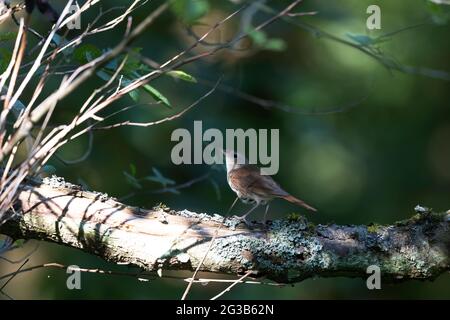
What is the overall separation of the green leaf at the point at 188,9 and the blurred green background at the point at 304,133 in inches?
122

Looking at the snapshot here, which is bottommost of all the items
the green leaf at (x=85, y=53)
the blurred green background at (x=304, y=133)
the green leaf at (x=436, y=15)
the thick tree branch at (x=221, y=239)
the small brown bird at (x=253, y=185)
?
the thick tree branch at (x=221, y=239)

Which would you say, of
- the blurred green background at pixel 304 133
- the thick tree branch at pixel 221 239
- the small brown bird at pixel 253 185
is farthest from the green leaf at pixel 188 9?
the blurred green background at pixel 304 133

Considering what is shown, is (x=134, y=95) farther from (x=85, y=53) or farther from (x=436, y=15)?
(x=436, y=15)

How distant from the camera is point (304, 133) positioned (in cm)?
616

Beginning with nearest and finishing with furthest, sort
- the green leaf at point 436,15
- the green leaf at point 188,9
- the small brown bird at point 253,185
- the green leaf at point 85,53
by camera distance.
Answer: the green leaf at point 188,9
the green leaf at point 436,15
the green leaf at point 85,53
the small brown bird at point 253,185

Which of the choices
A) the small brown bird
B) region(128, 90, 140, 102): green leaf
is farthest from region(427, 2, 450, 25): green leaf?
the small brown bird

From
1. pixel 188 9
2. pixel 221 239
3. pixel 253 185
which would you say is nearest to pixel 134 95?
pixel 221 239

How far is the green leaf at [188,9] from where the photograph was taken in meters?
1.45

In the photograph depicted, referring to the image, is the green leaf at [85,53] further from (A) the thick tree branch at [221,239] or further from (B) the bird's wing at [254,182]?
(B) the bird's wing at [254,182]

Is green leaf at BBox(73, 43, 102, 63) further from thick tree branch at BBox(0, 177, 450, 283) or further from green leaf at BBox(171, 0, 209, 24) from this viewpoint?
green leaf at BBox(171, 0, 209, 24)

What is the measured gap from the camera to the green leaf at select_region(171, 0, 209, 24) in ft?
4.75

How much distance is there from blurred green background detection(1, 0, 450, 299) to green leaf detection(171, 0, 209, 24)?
122 inches

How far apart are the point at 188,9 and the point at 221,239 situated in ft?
3.29
